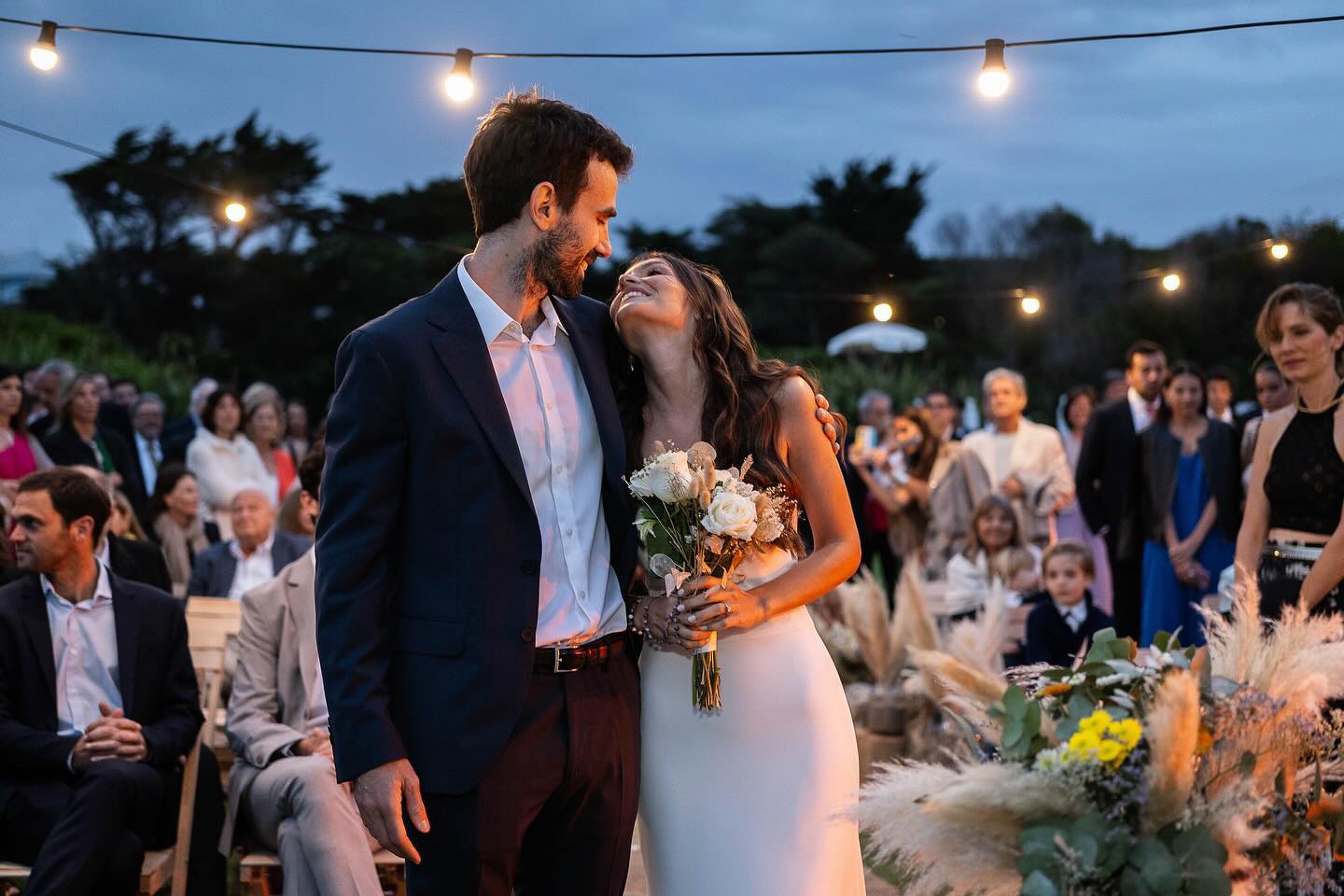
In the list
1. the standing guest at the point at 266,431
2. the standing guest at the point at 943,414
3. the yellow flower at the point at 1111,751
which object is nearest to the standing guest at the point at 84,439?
the standing guest at the point at 266,431

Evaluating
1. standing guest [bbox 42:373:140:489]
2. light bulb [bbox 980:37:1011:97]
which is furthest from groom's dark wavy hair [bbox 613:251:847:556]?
standing guest [bbox 42:373:140:489]

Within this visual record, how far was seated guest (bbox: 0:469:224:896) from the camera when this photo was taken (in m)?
4.26

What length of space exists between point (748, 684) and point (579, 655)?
600mm

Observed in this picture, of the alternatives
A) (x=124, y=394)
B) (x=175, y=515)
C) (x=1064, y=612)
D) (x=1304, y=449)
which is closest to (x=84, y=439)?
(x=175, y=515)

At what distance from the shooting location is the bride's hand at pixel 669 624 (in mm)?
2871

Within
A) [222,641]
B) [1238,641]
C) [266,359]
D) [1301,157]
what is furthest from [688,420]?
[266,359]

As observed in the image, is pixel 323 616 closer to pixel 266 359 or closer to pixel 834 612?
pixel 834 612

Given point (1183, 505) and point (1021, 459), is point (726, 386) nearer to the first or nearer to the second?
point (1183, 505)

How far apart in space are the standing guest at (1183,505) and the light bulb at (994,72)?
6.98 ft

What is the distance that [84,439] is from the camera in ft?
28.7

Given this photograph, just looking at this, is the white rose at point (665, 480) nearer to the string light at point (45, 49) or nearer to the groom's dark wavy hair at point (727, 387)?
the groom's dark wavy hair at point (727, 387)

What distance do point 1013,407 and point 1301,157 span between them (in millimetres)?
22034

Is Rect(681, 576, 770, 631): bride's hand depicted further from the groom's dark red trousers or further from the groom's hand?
the groom's hand

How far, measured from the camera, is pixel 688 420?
329 centimetres
